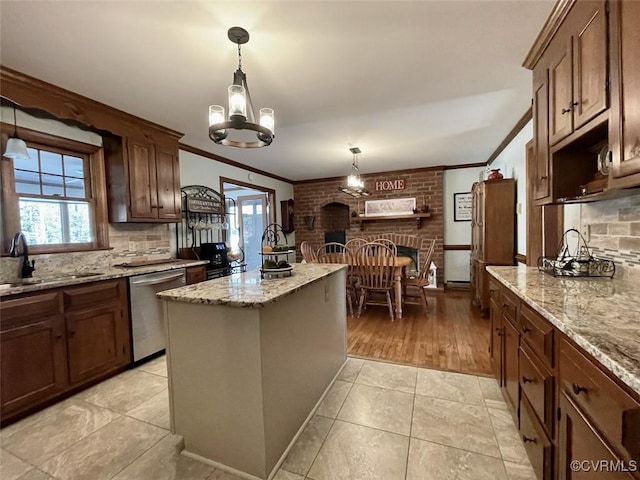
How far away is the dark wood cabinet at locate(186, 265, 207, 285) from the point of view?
293 cm

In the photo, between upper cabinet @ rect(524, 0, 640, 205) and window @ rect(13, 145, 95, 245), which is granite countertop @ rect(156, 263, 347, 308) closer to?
upper cabinet @ rect(524, 0, 640, 205)

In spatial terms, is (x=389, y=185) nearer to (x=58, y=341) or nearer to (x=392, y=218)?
(x=392, y=218)

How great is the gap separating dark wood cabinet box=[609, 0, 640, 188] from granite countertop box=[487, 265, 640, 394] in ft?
1.59

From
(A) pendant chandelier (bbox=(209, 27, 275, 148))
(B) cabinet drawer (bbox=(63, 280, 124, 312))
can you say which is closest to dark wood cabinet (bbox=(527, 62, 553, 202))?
(A) pendant chandelier (bbox=(209, 27, 275, 148))

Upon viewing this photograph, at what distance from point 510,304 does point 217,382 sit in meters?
1.65

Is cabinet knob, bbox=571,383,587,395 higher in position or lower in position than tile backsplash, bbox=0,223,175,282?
lower

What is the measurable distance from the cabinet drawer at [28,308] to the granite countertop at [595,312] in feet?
9.38

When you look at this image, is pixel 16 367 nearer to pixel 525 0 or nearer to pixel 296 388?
pixel 296 388

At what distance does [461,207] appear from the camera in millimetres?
5191

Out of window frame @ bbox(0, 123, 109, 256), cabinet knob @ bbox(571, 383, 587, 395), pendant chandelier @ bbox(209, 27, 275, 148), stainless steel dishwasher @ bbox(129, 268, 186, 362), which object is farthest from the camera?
stainless steel dishwasher @ bbox(129, 268, 186, 362)

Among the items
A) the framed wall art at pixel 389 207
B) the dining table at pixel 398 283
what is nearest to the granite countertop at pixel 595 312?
the dining table at pixel 398 283

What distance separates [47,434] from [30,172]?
202cm

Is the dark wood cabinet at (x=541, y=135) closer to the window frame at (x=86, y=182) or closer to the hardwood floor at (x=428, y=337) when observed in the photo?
the hardwood floor at (x=428, y=337)

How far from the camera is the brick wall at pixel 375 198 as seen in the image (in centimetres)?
523
